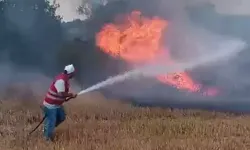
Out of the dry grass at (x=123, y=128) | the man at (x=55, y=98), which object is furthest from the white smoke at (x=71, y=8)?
the man at (x=55, y=98)

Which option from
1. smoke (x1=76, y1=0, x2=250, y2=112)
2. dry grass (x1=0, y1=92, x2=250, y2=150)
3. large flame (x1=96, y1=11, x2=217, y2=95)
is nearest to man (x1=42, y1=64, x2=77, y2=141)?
dry grass (x1=0, y1=92, x2=250, y2=150)

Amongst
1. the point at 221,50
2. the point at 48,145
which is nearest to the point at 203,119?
the point at 221,50

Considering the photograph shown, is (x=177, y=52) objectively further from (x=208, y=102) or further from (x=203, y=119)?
(x=203, y=119)

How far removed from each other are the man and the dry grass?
10.6 inches

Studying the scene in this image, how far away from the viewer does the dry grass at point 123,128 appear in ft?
34.4

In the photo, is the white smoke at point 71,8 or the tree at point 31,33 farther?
the tree at point 31,33

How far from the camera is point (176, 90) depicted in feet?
50.6

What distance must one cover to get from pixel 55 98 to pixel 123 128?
1.60 m

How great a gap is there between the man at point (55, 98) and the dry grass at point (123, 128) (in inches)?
10.6

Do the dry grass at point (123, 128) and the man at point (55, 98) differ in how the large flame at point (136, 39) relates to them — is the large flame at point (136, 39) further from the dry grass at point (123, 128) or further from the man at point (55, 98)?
the man at point (55, 98)

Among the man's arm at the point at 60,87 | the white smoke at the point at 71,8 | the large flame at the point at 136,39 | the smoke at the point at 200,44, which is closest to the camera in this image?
the man's arm at the point at 60,87

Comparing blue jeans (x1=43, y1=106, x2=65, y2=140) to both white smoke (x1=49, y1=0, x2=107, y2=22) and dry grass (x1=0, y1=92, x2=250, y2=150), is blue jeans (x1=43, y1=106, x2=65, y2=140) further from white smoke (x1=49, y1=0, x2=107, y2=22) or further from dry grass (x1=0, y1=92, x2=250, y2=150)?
white smoke (x1=49, y1=0, x2=107, y2=22)

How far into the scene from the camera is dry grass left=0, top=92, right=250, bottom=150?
1048cm

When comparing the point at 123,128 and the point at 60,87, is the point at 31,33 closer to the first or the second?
the point at 123,128
